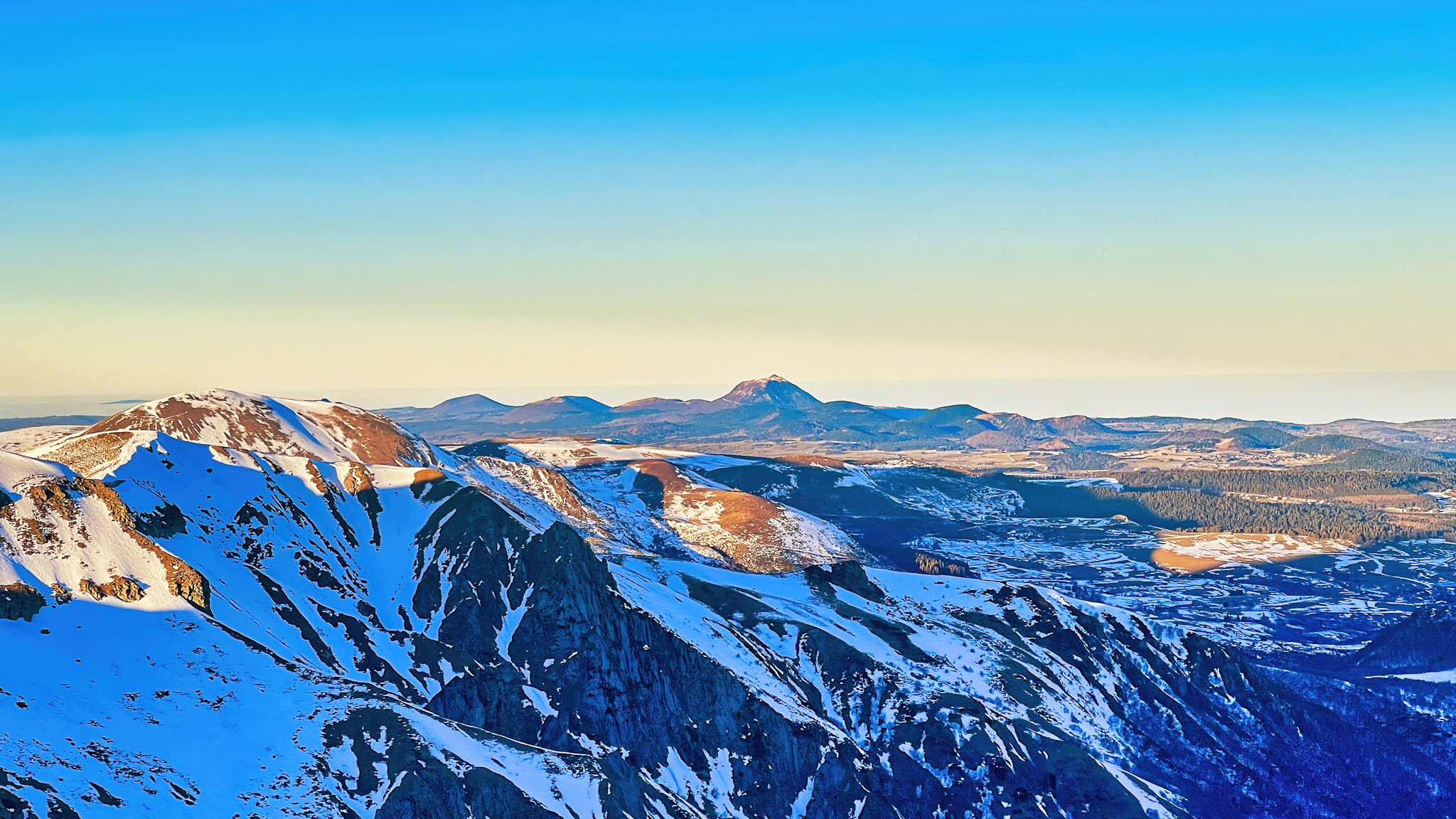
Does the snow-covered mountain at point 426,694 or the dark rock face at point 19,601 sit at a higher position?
the dark rock face at point 19,601

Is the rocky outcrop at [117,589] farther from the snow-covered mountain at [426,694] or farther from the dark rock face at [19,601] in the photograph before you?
the dark rock face at [19,601]

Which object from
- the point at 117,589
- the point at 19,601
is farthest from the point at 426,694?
the point at 19,601

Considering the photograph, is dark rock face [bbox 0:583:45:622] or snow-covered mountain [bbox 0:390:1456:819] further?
dark rock face [bbox 0:583:45:622]

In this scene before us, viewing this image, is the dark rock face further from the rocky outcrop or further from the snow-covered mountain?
the rocky outcrop

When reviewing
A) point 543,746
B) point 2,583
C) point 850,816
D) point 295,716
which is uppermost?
point 2,583

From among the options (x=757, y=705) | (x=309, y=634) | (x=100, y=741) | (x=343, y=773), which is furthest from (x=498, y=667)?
(x=100, y=741)

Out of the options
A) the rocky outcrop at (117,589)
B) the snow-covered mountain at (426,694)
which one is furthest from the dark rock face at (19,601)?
the rocky outcrop at (117,589)

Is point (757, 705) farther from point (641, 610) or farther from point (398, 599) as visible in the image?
point (398, 599)

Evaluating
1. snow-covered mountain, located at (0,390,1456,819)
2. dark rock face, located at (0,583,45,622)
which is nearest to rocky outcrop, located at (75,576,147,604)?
snow-covered mountain, located at (0,390,1456,819)
